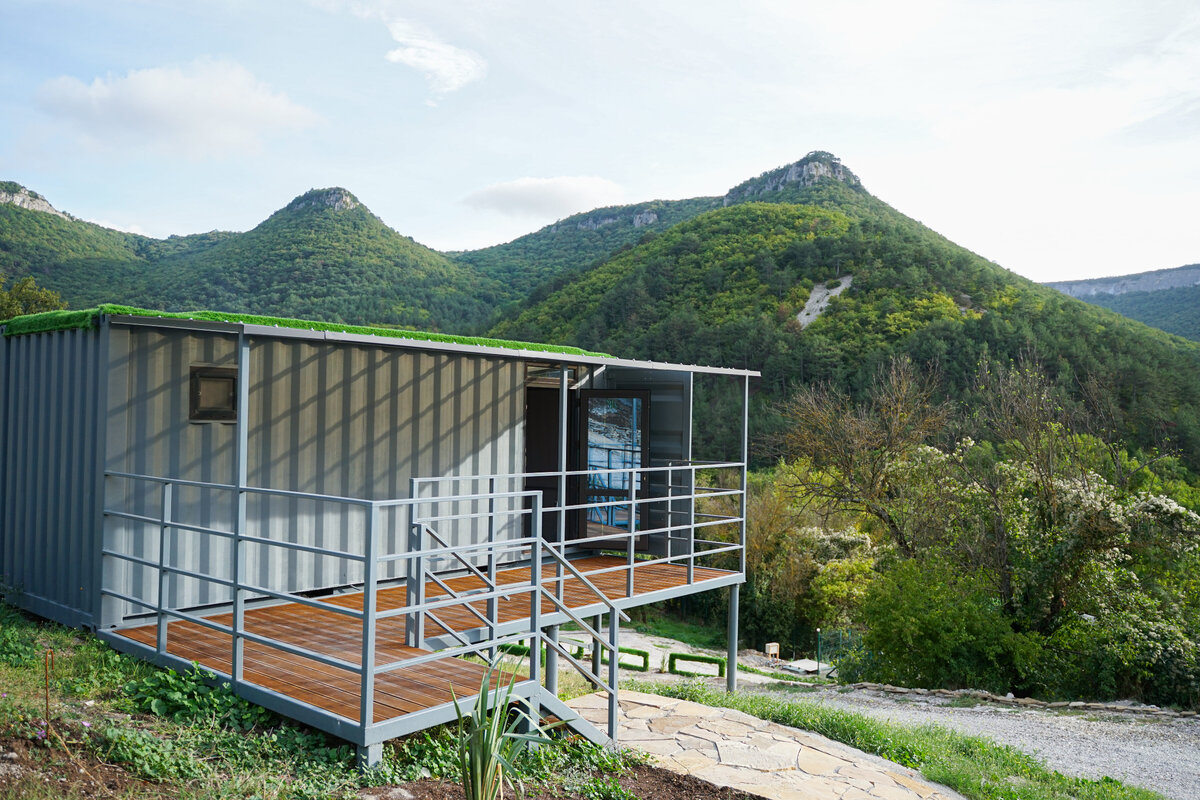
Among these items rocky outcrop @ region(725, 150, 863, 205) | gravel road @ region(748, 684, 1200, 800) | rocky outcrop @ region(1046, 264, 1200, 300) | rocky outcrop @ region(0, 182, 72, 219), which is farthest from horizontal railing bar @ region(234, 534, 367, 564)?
rocky outcrop @ region(725, 150, 863, 205)

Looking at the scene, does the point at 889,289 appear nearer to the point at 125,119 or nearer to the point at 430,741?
the point at 430,741

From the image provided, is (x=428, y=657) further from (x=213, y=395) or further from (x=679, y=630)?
(x=679, y=630)

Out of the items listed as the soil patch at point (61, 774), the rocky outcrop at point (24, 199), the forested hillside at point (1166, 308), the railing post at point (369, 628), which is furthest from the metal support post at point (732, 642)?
the rocky outcrop at point (24, 199)

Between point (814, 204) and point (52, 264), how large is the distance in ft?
139

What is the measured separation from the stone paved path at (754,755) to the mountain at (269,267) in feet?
112

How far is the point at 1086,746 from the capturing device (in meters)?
8.62

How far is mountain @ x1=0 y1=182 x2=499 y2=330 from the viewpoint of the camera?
37625 mm

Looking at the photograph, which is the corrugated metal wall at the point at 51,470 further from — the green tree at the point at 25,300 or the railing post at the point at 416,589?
the green tree at the point at 25,300

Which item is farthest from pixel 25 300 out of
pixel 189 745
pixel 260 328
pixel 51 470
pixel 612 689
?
pixel 612 689

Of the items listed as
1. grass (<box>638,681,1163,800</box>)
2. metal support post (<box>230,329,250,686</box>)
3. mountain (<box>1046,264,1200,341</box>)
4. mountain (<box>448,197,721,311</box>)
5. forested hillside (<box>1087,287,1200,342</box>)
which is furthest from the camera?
mountain (<box>448,197,721,311</box>)

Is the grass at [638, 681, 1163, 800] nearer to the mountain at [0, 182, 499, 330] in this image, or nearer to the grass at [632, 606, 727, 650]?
the grass at [632, 606, 727, 650]

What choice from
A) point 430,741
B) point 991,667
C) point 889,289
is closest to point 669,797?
point 430,741

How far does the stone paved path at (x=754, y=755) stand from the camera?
5445 mm

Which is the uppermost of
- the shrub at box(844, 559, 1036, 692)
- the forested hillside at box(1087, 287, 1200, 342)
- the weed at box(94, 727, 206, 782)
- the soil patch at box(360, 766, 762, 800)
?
the forested hillside at box(1087, 287, 1200, 342)
